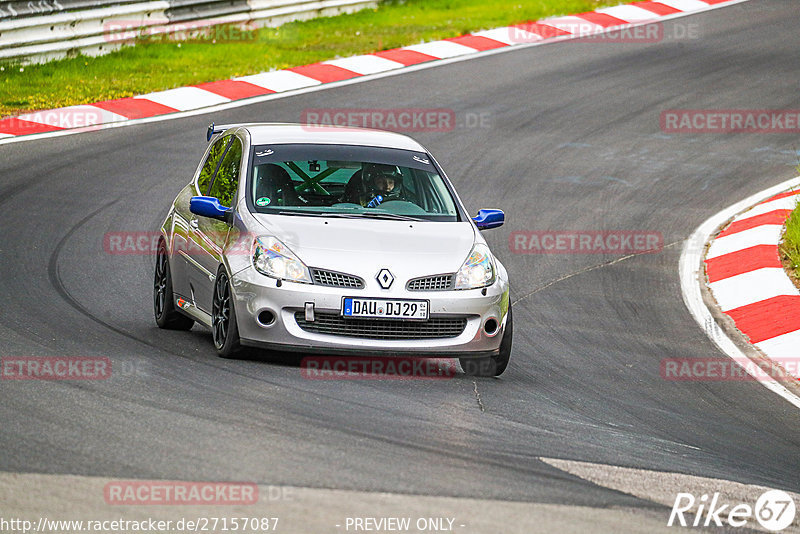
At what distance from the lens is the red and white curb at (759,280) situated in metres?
10.8

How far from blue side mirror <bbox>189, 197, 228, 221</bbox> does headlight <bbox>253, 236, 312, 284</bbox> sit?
612 millimetres

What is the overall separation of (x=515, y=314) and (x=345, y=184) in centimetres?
222

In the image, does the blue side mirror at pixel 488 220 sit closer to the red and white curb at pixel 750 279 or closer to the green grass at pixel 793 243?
the red and white curb at pixel 750 279

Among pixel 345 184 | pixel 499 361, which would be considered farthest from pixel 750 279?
pixel 345 184

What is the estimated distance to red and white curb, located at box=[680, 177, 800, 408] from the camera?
10586 mm

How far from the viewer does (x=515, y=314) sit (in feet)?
35.9

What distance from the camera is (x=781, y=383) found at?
31.6 ft

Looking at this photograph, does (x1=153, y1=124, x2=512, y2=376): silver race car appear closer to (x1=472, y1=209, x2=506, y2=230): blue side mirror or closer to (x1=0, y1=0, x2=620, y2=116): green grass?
(x1=472, y1=209, x2=506, y2=230): blue side mirror

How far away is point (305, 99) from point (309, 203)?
29.3 ft

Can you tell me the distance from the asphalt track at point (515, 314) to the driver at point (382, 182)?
143 cm

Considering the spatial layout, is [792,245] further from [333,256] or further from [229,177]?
[333,256]

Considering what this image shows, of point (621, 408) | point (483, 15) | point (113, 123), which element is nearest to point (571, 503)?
A: point (621, 408)

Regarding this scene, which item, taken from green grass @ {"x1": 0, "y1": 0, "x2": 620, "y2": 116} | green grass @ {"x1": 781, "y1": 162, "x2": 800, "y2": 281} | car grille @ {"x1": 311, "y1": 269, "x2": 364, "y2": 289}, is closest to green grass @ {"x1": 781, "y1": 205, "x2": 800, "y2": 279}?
green grass @ {"x1": 781, "y1": 162, "x2": 800, "y2": 281}

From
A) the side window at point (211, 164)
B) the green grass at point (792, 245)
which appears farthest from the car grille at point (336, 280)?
the green grass at point (792, 245)
